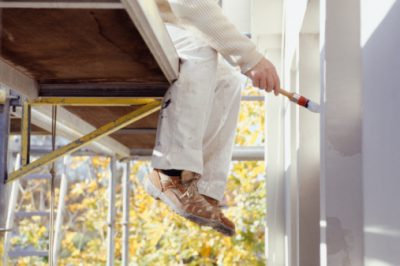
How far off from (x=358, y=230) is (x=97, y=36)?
1129mm

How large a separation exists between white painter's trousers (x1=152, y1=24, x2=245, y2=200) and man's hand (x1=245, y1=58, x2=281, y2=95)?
0.20 meters

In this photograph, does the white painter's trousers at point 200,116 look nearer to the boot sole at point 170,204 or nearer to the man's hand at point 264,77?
the boot sole at point 170,204

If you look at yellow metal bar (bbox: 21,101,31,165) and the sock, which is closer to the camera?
the sock

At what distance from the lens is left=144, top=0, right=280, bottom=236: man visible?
2822 millimetres

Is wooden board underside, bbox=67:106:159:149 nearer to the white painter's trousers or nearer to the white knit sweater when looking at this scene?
the white painter's trousers

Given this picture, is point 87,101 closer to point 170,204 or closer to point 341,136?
point 170,204

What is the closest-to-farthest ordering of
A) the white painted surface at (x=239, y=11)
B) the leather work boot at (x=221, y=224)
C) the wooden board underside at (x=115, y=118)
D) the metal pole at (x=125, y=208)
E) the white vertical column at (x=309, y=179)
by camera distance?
1. the leather work boot at (x=221, y=224)
2. the white vertical column at (x=309, y=179)
3. the wooden board underside at (x=115, y=118)
4. the white painted surface at (x=239, y=11)
5. the metal pole at (x=125, y=208)

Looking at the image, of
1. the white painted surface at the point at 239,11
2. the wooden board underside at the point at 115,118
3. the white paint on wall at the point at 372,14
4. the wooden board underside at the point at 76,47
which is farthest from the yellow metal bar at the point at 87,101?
the white painted surface at the point at 239,11

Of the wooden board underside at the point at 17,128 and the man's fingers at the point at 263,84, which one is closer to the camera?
the man's fingers at the point at 263,84

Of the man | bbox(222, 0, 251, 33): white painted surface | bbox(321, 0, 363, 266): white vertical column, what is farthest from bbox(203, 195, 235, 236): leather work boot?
bbox(222, 0, 251, 33): white painted surface

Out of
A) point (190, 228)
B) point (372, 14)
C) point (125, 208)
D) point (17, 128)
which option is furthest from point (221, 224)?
point (190, 228)

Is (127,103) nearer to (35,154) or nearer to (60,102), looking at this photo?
(60,102)

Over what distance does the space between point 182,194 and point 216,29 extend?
61cm

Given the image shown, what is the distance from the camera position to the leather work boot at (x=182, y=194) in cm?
289
